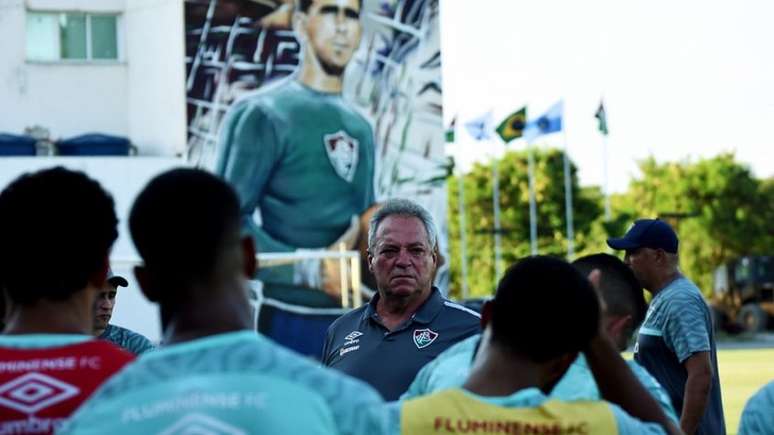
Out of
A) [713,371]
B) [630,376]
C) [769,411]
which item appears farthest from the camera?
[713,371]

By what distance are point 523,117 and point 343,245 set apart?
62.6 ft

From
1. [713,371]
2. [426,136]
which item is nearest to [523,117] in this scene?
[426,136]

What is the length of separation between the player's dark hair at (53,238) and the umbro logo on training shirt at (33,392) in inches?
8.8

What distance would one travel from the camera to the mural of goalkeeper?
36.7m

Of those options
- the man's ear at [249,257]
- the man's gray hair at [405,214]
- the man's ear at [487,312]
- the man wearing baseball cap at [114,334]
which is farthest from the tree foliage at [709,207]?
the man's ear at [249,257]

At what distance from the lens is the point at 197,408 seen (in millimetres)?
2910

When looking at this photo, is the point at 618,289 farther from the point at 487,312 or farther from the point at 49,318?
the point at 49,318

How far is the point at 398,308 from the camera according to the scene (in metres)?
6.66

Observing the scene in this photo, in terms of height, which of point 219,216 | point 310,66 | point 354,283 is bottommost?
point 354,283

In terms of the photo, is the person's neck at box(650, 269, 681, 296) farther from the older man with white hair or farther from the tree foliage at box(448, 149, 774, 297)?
the tree foliage at box(448, 149, 774, 297)

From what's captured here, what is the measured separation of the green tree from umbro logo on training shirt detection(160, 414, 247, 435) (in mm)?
68254

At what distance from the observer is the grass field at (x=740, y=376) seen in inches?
886

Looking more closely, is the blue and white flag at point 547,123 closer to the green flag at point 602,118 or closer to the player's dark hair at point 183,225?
the green flag at point 602,118

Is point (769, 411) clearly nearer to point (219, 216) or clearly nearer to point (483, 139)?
point (219, 216)
